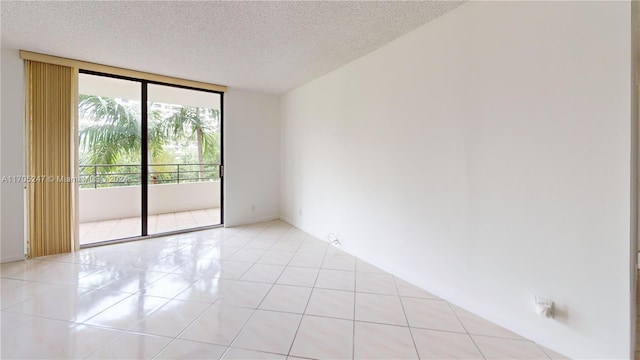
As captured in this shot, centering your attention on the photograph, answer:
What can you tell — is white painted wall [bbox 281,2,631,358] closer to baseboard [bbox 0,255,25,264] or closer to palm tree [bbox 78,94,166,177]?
palm tree [bbox 78,94,166,177]

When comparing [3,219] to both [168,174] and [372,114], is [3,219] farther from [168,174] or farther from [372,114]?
[372,114]

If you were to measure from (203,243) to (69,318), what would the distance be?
5.82 feet

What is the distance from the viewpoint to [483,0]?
182cm

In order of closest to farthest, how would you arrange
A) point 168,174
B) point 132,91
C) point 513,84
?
point 513,84, point 132,91, point 168,174

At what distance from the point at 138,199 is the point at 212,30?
4.45 meters

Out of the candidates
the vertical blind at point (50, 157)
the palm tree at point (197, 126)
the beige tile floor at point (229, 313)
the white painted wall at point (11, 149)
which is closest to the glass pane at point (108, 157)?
the vertical blind at point (50, 157)

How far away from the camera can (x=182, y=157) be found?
523 cm

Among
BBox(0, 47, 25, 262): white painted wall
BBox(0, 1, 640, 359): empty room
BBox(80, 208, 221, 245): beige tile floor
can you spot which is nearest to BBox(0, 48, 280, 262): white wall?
BBox(0, 1, 640, 359): empty room

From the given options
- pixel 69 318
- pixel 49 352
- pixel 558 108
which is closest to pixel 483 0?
pixel 558 108

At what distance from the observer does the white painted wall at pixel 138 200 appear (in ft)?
15.3

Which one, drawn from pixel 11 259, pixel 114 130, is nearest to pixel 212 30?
pixel 114 130

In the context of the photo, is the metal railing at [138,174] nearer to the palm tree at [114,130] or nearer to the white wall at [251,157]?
the palm tree at [114,130]

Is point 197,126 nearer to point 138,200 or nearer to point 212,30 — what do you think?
point 138,200

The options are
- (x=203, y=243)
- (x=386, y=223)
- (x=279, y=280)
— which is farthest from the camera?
(x=203, y=243)
